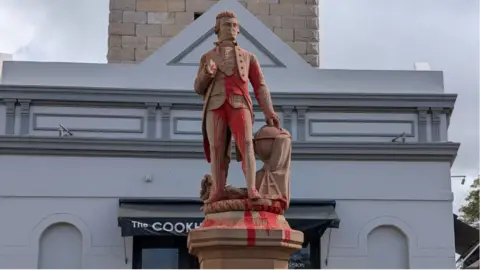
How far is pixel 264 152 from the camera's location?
7.71 m

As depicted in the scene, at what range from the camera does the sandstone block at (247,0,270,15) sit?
17703 millimetres

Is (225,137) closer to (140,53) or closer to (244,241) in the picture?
(244,241)

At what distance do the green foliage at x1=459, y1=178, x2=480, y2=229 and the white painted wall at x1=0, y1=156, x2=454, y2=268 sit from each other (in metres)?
20.8

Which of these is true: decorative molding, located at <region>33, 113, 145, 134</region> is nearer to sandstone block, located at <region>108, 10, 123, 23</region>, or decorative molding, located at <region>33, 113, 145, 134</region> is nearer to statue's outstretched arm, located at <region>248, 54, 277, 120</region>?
sandstone block, located at <region>108, 10, 123, 23</region>

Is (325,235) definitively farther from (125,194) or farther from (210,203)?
(210,203)

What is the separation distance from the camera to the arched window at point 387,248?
1339cm

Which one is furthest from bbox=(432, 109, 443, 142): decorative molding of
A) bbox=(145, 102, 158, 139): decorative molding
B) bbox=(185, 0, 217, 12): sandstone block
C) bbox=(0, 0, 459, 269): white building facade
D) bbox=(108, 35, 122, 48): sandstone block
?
bbox=(108, 35, 122, 48): sandstone block

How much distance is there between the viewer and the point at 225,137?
7.76 meters

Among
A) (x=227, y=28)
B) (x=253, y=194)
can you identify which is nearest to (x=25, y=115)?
(x=227, y=28)

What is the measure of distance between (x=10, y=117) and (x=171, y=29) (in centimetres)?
512

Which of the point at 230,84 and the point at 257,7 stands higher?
the point at 257,7

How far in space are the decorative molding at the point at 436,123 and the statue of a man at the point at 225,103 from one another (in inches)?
262

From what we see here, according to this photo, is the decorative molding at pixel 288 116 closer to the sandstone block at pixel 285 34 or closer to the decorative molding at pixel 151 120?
the decorative molding at pixel 151 120

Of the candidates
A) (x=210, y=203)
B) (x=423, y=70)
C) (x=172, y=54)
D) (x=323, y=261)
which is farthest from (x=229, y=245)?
(x=423, y=70)
